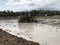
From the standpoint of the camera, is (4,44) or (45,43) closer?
(4,44)

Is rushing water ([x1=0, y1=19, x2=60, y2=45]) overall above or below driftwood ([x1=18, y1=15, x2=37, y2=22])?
above

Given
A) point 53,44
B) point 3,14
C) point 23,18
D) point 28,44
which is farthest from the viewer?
point 3,14

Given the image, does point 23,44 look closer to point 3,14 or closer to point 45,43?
point 45,43

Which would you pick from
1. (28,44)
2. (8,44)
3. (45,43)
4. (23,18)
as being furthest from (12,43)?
(23,18)

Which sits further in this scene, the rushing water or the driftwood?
the driftwood

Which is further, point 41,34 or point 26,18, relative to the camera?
point 26,18

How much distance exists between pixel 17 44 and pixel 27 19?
29.8 meters

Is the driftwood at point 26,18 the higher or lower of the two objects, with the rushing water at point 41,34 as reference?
lower

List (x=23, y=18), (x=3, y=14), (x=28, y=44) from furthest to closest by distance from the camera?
1. (x=3, y=14)
2. (x=23, y=18)
3. (x=28, y=44)

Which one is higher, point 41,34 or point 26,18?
point 41,34

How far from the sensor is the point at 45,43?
12453 mm

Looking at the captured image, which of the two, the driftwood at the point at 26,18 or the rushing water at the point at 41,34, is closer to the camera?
the rushing water at the point at 41,34

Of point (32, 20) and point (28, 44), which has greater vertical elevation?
point (28, 44)

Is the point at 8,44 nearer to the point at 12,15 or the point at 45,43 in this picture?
the point at 45,43
